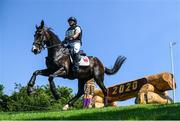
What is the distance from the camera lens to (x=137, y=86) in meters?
34.8

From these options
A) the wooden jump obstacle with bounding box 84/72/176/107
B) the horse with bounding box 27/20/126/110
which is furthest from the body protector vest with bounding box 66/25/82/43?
the wooden jump obstacle with bounding box 84/72/176/107

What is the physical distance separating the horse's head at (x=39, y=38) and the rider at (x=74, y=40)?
3.02ft

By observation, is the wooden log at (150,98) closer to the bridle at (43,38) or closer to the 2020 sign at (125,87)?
the 2020 sign at (125,87)

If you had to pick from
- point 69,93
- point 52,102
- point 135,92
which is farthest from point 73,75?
point 69,93

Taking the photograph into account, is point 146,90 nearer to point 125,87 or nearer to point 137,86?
point 137,86

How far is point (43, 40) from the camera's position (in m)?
22.7

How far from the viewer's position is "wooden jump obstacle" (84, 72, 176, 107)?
108 feet

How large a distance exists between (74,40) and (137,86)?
42.0 ft

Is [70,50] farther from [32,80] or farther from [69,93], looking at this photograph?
[69,93]

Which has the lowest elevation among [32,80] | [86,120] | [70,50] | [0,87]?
[86,120]

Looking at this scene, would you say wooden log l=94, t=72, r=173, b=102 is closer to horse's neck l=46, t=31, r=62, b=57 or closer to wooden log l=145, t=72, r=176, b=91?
wooden log l=145, t=72, r=176, b=91

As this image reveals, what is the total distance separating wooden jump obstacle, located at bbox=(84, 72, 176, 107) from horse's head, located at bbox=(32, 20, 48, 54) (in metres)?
11.2

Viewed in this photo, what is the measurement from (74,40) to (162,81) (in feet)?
40.1

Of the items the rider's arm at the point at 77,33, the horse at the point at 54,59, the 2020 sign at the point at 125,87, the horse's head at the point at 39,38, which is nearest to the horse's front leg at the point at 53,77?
the horse at the point at 54,59
